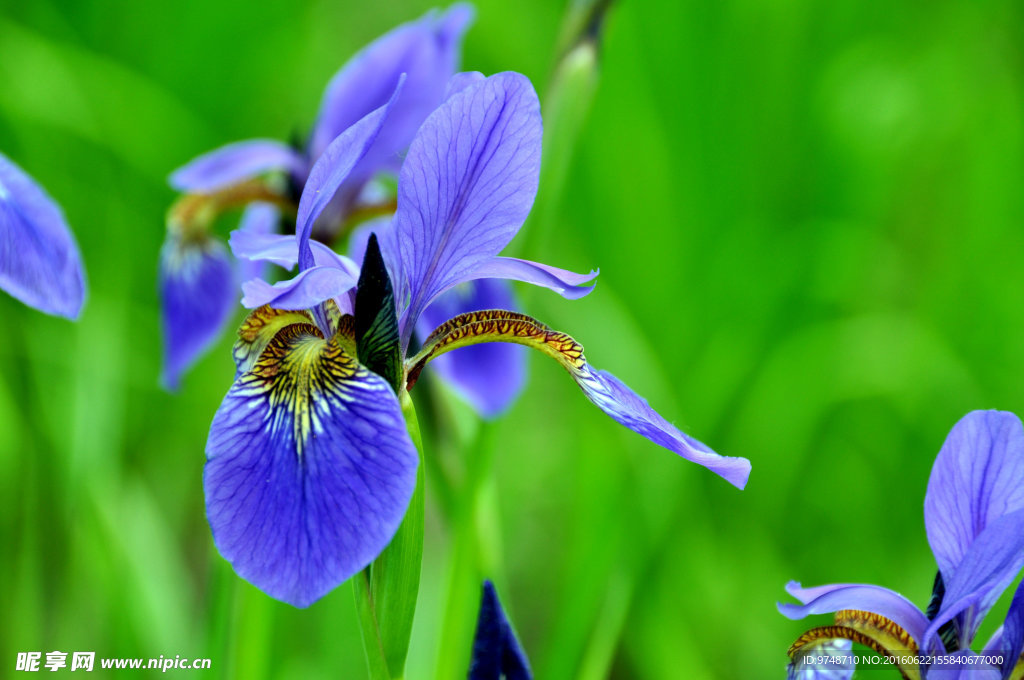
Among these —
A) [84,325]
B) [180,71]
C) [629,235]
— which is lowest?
[84,325]

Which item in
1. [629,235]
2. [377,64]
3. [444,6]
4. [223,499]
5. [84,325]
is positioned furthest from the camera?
[444,6]

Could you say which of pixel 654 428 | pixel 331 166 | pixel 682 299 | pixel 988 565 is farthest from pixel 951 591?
pixel 682 299

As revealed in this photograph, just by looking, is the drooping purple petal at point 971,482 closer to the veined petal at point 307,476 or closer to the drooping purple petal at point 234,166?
the veined petal at point 307,476

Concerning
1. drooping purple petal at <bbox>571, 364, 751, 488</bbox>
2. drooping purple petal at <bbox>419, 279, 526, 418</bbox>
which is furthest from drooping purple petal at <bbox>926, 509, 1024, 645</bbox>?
drooping purple petal at <bbox>419, 279, 526, 418</bbox>

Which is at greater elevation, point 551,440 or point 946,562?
point 946,562

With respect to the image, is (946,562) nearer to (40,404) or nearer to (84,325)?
(84,325)

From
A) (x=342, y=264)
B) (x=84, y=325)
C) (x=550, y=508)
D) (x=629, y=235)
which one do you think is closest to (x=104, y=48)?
→ (x=84, y=325)

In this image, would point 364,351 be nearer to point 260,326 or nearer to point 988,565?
point 260,326
